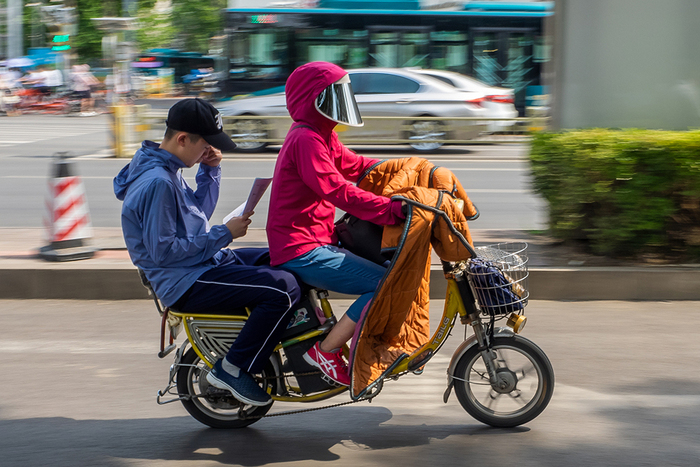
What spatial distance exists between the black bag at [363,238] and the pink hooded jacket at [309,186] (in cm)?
8

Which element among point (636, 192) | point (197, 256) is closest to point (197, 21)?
point (636, 192)

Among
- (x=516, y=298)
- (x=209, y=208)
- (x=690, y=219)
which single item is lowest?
(x=690, y=219)

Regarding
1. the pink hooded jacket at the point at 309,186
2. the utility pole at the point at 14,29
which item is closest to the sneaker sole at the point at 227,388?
the pink hooded jacket at the point at 309,186

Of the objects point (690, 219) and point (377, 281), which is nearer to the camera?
point (377, 281)

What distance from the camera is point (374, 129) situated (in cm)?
1595

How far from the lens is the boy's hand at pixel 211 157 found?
141 inches

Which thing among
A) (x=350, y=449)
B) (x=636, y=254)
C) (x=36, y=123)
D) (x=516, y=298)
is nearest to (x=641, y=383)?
(x=516, y=298)

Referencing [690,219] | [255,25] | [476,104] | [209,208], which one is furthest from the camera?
[255,25]

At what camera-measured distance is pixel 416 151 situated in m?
16.3

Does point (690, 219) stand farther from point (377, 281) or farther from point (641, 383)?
point (377, 281)

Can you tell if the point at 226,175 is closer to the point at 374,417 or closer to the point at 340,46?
the point at 340,46

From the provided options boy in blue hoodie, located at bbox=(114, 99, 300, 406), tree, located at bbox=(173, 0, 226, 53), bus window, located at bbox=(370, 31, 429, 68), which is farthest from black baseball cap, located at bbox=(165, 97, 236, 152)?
tree, located at bbox=(173, 0, 226, 53)

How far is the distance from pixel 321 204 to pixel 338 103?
1.57ft

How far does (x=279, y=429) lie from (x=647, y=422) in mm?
1822
